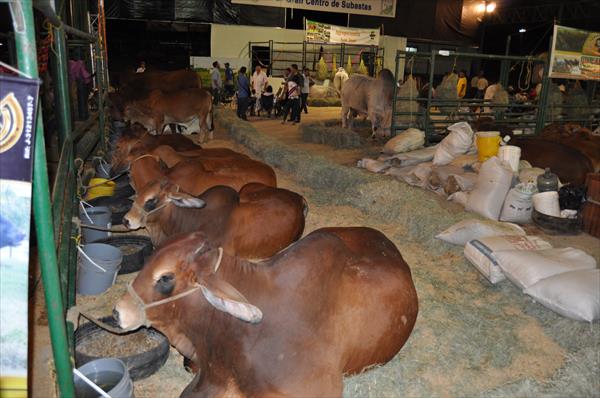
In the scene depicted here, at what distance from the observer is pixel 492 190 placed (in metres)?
6.33

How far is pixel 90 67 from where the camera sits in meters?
11.1

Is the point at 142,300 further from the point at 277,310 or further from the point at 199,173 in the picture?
the point at 199,173

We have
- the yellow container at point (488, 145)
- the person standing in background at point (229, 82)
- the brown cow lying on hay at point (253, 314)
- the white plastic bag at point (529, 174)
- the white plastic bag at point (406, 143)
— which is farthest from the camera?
the person standing in background at point (229, 82)

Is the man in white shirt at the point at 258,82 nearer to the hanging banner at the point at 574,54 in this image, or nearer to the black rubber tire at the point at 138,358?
the hanging banner at the point at 574,54

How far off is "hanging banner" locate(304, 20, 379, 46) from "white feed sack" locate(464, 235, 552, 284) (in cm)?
1956

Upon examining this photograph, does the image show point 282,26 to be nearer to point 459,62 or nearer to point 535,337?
point 459,62

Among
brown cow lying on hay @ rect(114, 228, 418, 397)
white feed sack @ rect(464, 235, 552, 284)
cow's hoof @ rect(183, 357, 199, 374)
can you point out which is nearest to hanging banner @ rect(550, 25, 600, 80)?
white feed sack @ rect(464, 235, 552, 284)

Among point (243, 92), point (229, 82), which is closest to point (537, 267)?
point (243, 92)

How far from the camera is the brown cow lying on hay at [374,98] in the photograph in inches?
532

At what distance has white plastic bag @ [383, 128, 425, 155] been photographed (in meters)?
9.72

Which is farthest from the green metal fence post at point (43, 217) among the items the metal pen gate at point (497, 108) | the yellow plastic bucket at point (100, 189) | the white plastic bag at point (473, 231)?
the metal pen gate at point (497, 108)

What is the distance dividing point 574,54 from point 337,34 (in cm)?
1385

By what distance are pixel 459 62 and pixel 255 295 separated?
31.5 meters

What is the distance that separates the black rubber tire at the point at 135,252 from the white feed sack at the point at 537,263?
332cm
